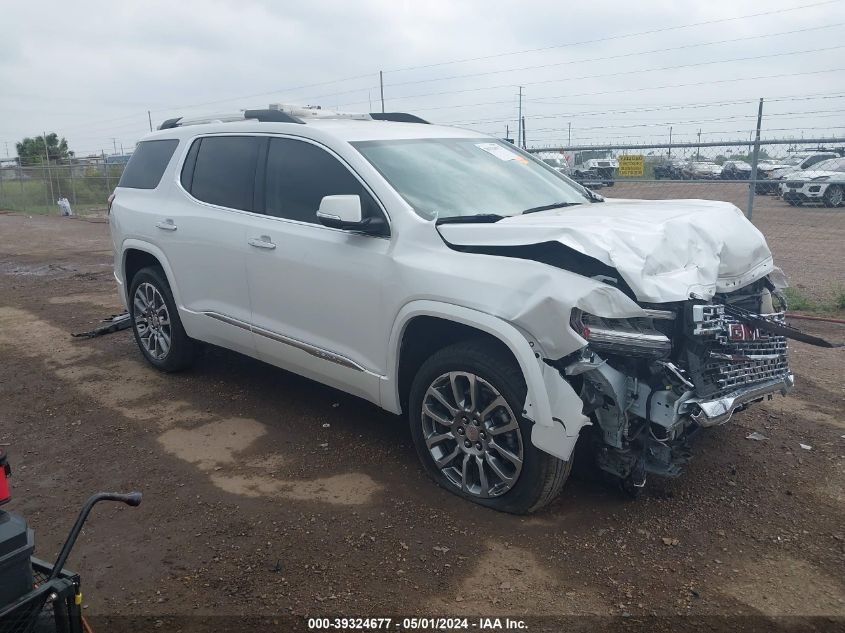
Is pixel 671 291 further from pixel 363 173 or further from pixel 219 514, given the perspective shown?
pixel 219 514

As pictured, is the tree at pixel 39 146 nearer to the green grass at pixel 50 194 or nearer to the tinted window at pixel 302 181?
the green grass at pixel 50 194

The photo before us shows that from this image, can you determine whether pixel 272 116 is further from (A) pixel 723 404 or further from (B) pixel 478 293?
(A) pixel 723 404

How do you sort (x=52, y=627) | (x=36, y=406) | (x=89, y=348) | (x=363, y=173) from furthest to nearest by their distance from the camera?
(x=89, y=348) < (x=36, y=406) < (x=363, y=173) < (x=52, y=627)

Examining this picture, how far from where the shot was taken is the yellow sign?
9.80 m

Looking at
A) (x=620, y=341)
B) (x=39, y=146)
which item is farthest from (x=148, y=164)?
(x=39, y=146)

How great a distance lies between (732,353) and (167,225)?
4.04m

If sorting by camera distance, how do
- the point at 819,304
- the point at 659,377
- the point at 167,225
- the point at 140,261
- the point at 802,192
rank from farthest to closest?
the point at 802,192 < the point at 819,304 < the point at 140,261 < the point at 167,225 < the point at 659,377

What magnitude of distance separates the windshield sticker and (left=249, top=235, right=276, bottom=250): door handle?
1550 mm

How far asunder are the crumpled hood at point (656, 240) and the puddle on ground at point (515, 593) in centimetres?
131

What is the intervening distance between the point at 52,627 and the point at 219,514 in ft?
5.15

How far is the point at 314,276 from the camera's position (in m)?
4.43

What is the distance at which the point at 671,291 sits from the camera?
3.42 m

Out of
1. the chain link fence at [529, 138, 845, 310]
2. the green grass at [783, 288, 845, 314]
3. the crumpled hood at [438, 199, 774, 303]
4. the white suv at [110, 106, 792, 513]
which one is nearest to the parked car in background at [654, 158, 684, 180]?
the chain link fence at [529, 138, 845, 310]

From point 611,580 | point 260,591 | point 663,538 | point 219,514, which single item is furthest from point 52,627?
point 663,538
